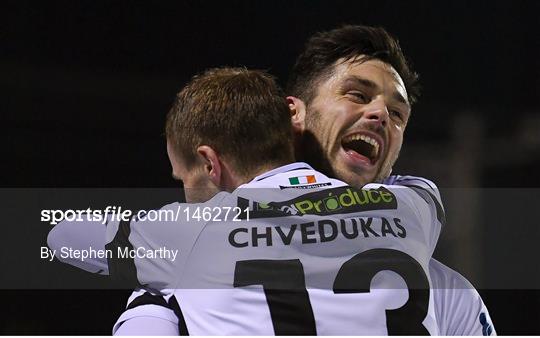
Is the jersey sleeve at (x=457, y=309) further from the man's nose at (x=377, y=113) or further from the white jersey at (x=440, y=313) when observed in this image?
the man's nose at (x=377, y=113)

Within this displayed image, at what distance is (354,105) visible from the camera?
2.70 m

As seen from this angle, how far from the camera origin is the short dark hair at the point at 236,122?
2.27 meters

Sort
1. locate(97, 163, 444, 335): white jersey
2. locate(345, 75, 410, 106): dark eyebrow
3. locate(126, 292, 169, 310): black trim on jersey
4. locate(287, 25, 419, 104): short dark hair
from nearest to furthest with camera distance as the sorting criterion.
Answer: locate(97, 163, 444, 335): white jersey
locate(126, 292, 169, 310): black trim on jersey
locate(345, 75, 410, 106): dark eyebrow
locate(287, 25, 419, 104): short dark hair

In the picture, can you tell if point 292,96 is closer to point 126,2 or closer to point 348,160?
point 348,160

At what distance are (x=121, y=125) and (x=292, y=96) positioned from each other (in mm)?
1128

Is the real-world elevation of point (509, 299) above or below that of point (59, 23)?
below

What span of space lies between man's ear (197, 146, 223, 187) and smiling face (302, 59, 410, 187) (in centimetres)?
53

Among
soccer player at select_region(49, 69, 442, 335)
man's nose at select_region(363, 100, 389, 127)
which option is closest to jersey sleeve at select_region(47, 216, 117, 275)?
soccer player at select_region(49, 69, 442, 335)

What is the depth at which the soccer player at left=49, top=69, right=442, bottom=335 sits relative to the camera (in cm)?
201

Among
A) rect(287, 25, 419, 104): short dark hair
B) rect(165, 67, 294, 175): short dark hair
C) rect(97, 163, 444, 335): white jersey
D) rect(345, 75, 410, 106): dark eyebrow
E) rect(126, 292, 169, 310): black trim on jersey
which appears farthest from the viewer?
rect(287, 25, 419, 104): short dark hair

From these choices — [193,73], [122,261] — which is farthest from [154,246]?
[193,73]

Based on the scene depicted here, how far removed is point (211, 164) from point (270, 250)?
0.33 m

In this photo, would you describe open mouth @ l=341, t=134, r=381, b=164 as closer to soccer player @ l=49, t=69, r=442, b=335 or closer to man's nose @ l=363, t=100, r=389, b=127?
man's nose @ l=363, t=100, r=389, b=127

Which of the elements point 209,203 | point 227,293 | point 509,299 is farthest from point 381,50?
point 509,299
